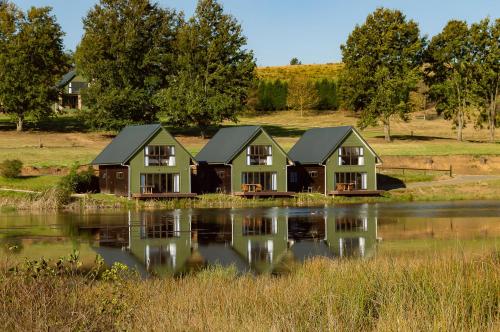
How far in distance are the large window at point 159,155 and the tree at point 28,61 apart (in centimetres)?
2782

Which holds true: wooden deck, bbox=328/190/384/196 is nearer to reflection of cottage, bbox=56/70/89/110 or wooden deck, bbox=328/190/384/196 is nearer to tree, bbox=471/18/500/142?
tree, bbox=471/18/500/142

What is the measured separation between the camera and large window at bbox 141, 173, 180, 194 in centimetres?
6469

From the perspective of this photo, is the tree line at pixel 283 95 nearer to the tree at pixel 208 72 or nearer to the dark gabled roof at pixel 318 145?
the tree at pixel 208 72

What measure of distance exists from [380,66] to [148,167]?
39.9 meters

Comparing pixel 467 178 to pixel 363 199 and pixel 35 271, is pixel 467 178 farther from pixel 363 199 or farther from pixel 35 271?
pixel 35 271

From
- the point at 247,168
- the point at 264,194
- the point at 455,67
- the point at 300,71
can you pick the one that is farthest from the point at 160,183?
the point at 300,71

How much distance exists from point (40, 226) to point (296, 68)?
151m

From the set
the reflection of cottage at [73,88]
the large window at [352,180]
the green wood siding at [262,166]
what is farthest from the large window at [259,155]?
the reflection of cottage at [73,88]

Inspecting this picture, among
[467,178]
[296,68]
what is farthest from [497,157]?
[296,68]

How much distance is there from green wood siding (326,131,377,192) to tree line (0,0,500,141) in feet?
71.0

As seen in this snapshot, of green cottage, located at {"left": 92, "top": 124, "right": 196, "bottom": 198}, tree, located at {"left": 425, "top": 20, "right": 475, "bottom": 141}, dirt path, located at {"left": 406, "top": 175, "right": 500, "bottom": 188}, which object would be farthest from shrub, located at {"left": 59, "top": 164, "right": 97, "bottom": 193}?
tree, located at {"left": 425, "top": 20, "right": 475, "bottom": 141}

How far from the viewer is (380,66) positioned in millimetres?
94938

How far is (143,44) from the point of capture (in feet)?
300

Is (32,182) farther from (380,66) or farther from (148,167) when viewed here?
(380,66)
